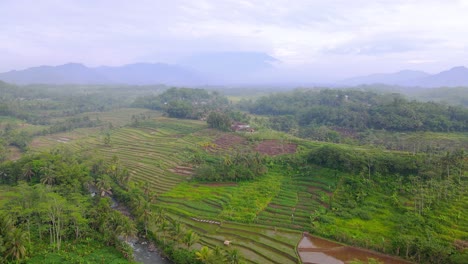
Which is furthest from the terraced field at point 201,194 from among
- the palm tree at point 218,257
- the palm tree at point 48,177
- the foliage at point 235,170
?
the palm tree at point 48,177

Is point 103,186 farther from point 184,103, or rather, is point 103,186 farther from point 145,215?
point 184,103

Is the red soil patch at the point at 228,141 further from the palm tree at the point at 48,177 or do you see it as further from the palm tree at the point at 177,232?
the palm tree at the point at 177,232

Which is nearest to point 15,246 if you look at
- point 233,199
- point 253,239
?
point 253,239

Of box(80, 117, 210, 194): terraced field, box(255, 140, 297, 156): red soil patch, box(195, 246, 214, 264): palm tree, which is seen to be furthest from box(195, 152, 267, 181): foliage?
box(195, 246, 214, 264): palm tree

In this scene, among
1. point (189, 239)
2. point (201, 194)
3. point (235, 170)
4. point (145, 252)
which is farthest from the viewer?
Result: point (235, 170)

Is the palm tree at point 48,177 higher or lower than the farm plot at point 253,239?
higher

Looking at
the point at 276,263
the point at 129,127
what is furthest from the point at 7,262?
the point at 129,127
